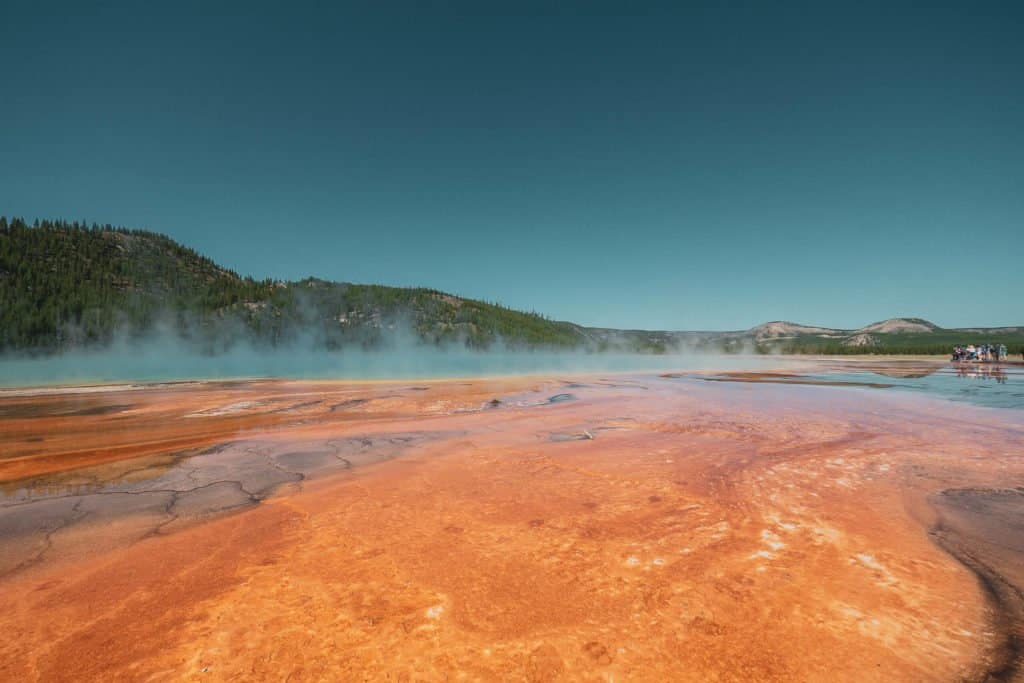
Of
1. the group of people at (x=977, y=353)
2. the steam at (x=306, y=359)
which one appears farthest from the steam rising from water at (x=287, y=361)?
the group of people at (x=977, y=353)

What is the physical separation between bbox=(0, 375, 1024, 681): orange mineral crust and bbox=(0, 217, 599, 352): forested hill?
96415 mm

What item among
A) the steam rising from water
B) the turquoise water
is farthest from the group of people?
the steam rising from water

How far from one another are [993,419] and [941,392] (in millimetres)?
9233

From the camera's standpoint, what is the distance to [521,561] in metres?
4.43

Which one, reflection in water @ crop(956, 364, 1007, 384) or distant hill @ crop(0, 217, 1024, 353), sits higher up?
distant hill @ crop(0, 217, 1024, 353)

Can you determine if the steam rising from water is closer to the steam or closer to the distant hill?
the steam

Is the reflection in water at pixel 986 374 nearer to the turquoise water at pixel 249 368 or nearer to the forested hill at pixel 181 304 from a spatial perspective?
the turquoise water at pixel 249 368

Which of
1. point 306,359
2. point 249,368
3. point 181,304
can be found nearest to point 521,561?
point 249,368

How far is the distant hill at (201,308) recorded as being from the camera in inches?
3231

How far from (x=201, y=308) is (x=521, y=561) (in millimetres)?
138978

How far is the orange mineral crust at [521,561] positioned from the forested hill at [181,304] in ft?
316

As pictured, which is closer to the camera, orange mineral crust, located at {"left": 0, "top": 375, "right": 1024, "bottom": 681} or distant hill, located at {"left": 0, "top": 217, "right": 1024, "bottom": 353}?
orange mineral crust, located at {"left": 0, "top": 375, "right": 1024, "bottom": 681}

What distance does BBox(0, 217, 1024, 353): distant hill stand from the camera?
8206 cm

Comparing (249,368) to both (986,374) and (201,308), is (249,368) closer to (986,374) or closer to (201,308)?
(986,374)
